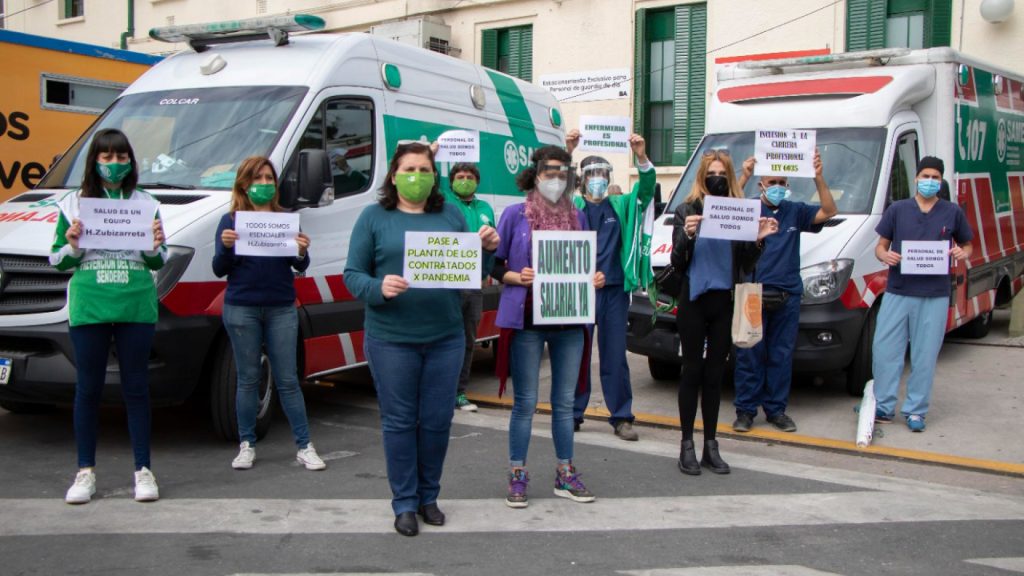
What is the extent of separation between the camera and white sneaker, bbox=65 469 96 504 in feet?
18.0

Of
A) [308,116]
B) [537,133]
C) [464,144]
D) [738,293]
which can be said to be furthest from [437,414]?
[537,133]

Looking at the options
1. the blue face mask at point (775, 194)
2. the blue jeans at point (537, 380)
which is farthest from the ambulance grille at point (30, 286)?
the blue face mask at point (775, 194)

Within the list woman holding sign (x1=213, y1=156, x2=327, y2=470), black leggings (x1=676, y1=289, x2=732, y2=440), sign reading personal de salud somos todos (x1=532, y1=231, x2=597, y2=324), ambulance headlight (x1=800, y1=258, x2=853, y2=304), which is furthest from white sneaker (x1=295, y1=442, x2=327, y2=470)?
ambulance headlight (x1=800, y1=258, x2=853, y2=304)

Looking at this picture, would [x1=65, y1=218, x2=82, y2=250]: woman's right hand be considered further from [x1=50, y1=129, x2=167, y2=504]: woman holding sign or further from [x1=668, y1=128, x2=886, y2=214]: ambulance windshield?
[x1=668, y1=128, x2=886, y2=214]: ambulance windshield

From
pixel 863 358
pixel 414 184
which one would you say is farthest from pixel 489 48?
pixel 414 184

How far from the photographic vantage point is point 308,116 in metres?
7.30

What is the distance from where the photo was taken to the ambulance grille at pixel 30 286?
6.30 m

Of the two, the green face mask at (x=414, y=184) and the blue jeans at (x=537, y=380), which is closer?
the green face mask at (x=414, y=184)

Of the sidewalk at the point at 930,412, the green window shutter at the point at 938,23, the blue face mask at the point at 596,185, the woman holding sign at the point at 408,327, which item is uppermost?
the green window shutter at the point at 938,23

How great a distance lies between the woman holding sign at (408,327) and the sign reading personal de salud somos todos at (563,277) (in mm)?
416

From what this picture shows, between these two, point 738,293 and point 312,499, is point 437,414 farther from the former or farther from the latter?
point 738,293

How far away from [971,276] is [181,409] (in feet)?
23.1

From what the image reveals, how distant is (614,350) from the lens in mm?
7133

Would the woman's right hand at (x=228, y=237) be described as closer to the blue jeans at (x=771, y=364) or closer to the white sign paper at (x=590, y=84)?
the blue jeans at (x=771, y=364)
